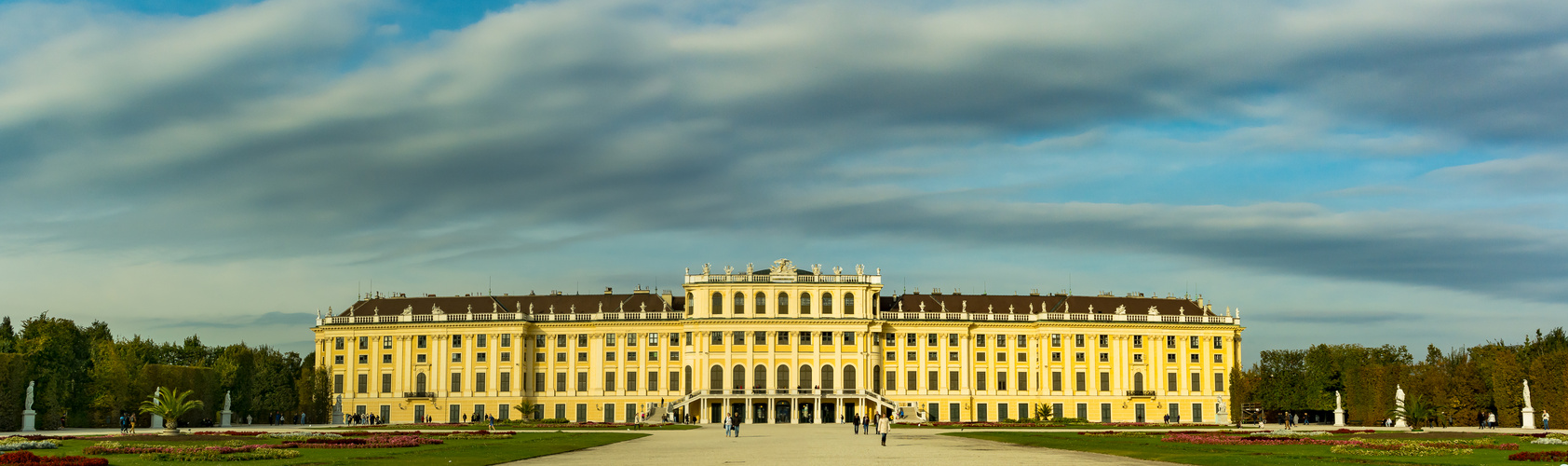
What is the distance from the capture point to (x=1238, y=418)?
4343 inches

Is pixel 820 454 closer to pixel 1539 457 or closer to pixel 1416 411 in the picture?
pixel 1539 457

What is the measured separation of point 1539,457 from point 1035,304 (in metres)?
81.7

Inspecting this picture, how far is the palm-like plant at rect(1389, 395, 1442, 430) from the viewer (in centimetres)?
7569

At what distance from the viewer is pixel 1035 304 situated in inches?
4572

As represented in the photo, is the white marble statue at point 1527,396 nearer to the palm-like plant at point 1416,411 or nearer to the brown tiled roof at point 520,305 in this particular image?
the palm-like plant at point 1416,411

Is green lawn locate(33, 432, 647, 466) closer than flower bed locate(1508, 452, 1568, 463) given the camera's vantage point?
No

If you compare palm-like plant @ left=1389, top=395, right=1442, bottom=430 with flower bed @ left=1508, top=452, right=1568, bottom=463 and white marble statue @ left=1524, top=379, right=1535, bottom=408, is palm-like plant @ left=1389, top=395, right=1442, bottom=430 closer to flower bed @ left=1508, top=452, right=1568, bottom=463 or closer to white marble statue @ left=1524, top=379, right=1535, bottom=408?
white marble statue @ left=1524, top=379, right=1535, bottom=408

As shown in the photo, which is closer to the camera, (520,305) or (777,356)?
(777,356)

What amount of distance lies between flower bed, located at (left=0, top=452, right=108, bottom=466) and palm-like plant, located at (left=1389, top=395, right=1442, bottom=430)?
221 ft

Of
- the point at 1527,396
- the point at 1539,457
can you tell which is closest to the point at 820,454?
the point at 1539,457

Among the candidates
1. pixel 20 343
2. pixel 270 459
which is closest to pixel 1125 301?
pixel 20 343

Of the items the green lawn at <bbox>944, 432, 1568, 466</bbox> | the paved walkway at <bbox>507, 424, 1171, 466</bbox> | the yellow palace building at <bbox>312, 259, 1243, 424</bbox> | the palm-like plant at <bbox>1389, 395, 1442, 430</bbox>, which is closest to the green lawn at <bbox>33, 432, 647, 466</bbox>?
the paved walkway at <bbox>507, 424, 1171, 466</bbox>

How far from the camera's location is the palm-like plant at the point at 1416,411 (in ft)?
248

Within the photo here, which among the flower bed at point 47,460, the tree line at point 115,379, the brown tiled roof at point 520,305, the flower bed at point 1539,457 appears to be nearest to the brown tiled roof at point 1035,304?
the brown tiled roof at point 520,305
